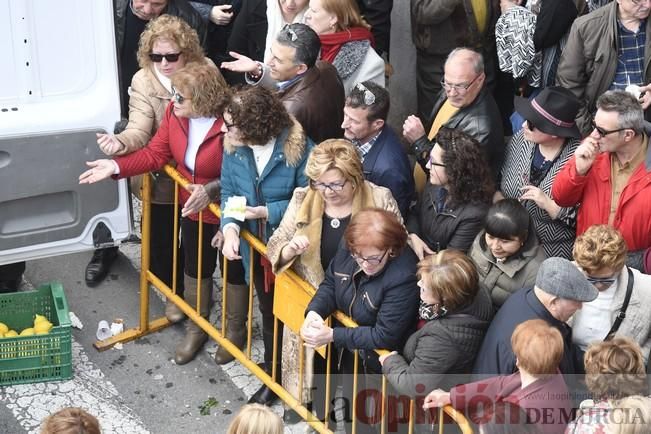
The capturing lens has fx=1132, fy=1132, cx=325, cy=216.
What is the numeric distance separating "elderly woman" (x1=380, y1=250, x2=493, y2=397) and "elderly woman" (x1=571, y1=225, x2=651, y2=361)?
A: 465 millimetres

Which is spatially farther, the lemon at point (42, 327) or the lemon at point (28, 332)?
the lemon at point (42, 327)

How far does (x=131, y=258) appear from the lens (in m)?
8.20

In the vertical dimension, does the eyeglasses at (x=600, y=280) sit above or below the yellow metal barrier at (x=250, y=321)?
above

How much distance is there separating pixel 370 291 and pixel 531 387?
1.08 meters

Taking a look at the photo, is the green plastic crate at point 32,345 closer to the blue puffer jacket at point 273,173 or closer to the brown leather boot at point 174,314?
the brown leather boot at point 174,314

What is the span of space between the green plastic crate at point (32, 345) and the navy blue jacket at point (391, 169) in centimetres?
206

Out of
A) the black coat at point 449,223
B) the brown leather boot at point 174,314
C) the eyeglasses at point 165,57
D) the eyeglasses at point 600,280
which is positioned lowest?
the brown leather boot at point 174,314

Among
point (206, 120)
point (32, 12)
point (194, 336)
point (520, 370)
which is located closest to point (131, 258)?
point (194, 336)

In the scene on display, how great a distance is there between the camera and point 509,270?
5.43 meters

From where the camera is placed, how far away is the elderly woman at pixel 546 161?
600cm

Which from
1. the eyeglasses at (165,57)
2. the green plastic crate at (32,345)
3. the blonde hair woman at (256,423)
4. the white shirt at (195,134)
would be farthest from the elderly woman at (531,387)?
the eyeglasses at (165,57)

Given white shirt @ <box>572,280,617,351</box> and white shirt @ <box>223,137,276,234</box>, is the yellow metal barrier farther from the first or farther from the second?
white shirt @ <box>572,280,617,351</box>

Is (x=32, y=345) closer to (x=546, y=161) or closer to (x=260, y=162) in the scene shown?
(x=260, y=162)

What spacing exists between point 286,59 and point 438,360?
2269 millimetres
